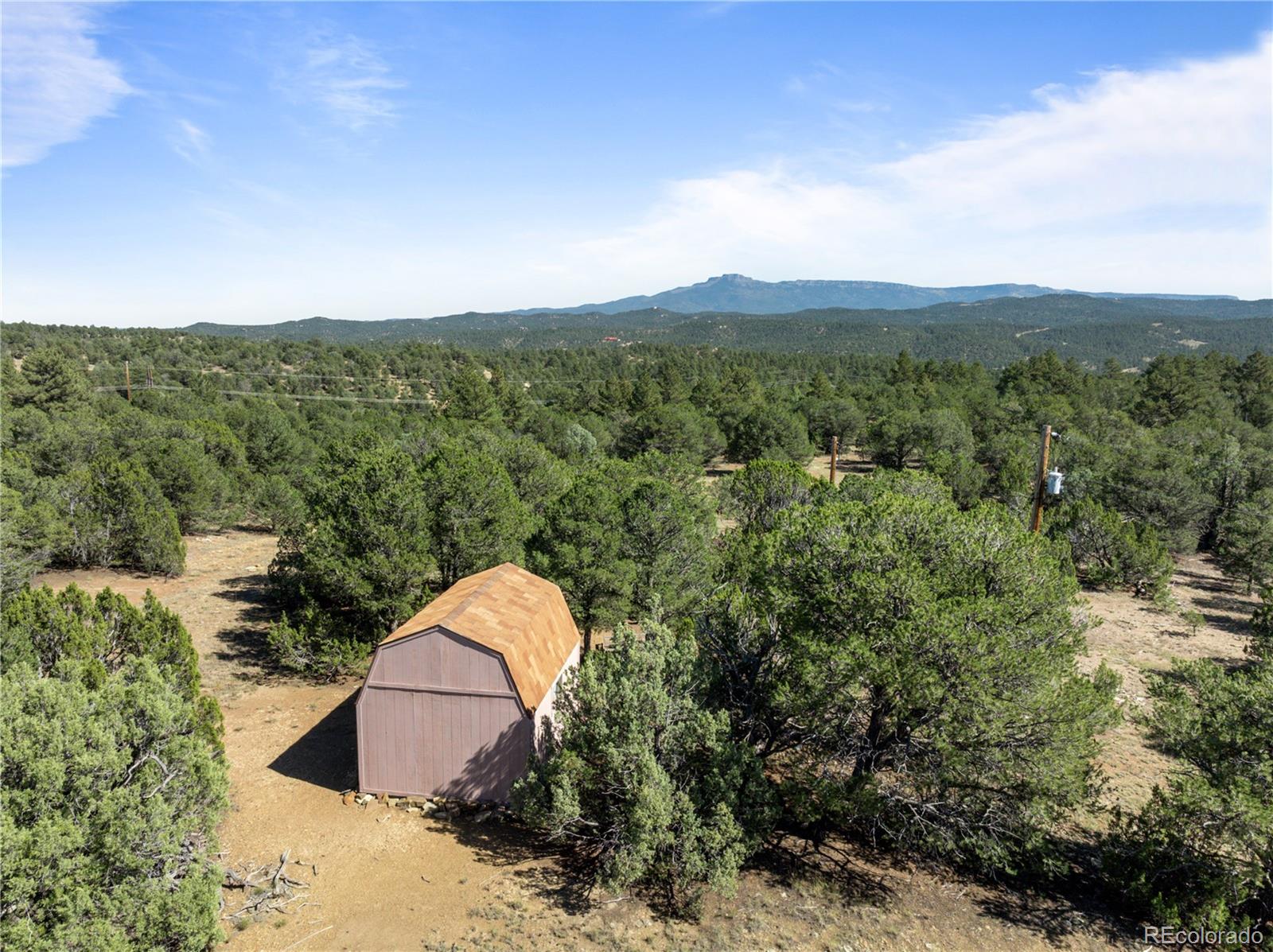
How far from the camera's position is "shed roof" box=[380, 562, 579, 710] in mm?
13711

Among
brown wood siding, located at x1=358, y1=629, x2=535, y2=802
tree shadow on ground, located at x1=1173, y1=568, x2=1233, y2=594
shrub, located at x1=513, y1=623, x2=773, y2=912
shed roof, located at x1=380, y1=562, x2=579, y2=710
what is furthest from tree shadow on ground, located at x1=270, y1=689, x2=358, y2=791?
tree shadow on ground, located at x1=1173, y1=568, x2=1233, y2=594

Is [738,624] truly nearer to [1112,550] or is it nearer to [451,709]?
[451,709]

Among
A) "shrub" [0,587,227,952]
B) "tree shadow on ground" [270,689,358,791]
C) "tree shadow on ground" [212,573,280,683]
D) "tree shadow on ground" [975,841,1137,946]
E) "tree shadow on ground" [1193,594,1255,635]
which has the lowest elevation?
"tree shadow on ground" [1193,594,1255,635]

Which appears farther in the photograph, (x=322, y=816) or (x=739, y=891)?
(x=322, y=816)

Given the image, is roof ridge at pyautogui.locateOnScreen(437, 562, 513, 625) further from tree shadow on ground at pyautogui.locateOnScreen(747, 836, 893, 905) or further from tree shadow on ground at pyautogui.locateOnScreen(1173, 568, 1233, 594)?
tree shadow on ground at pyautogui.locateOnScreen(1173, 568, 1233, 594)

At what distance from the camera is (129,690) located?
374 inches

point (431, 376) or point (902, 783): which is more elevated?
point (431, 376)

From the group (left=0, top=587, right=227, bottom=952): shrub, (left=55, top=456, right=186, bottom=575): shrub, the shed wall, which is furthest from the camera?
(left=55, top=456, right=186, bottom=575): shrub

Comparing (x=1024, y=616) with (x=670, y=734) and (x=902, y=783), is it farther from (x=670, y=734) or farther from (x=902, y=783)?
(x=670, y=734)

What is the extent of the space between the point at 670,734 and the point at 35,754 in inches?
330

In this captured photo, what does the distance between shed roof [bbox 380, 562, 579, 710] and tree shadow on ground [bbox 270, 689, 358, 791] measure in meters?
3.06

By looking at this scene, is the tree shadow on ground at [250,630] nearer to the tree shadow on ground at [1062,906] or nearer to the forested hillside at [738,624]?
the forested hillside at [738,624]

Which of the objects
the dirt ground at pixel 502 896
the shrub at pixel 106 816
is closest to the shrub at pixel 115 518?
the dirt ground at pixel 502 896

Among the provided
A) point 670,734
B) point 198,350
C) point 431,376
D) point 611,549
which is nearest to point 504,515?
point 611,549
